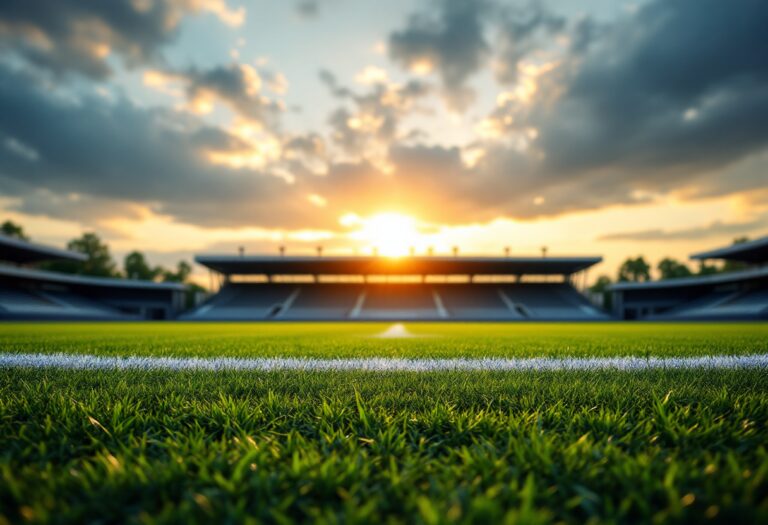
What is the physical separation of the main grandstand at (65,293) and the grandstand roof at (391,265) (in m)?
9.94

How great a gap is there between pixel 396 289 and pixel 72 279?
3634 cm

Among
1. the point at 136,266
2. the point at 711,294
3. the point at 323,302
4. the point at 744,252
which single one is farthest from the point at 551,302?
the point at 136,266

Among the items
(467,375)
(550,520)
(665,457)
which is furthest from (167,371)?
(665,457)

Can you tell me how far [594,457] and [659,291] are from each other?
185 feet

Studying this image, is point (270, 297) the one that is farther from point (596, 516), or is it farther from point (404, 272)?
point (596, 516)

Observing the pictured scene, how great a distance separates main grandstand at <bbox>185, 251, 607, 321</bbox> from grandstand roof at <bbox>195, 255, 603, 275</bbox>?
4.2 inches

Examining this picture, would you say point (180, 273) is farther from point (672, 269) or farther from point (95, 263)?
point (672, 269)

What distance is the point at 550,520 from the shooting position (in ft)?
3.71

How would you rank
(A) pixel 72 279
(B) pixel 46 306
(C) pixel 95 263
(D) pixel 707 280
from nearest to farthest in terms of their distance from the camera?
(B) pixel 46 306
(D) pixel 707 280
(A) pixel 72 279
(C) pixel 95 263

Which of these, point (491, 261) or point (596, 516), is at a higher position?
point (491, 261)

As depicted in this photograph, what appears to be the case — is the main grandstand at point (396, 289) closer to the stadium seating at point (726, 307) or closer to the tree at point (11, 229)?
the stadium seating at point (726, 307)

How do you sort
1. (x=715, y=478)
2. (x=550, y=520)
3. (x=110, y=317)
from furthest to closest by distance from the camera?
(x=110, y=317)
(x=715, y=478)
(x=550, y=520)

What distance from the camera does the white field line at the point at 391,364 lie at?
4.02 meters

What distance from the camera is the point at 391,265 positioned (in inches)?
1702
